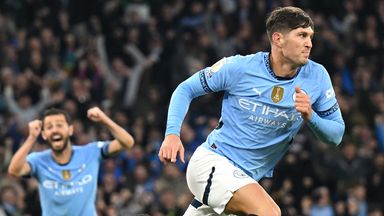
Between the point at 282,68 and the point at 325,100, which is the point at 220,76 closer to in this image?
the point at 282,68

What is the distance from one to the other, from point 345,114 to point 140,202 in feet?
14.5

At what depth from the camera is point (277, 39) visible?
7.50m

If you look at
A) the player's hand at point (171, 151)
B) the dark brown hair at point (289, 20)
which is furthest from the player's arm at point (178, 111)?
the dark brown hair at point (289, 20)

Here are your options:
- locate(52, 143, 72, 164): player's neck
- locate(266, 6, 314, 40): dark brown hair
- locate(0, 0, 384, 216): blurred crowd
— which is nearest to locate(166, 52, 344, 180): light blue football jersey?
locate(266, 6, 314, 40): dark brown hair

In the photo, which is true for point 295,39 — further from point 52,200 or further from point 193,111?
point 193,111

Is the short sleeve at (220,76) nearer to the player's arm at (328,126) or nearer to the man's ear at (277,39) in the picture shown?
the man's ear at (277,39)

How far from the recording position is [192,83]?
7.53 meters

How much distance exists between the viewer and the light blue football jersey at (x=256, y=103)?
743 cm

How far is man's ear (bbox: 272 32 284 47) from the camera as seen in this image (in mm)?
7469

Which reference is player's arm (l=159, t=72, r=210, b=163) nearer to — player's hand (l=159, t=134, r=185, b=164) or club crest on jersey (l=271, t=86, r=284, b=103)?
player's hand (l=159, t=134, r=185, b=164)

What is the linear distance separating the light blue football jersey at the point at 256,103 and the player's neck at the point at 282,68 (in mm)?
34

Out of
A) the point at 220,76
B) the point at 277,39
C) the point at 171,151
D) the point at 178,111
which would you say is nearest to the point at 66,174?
the point at 178,111

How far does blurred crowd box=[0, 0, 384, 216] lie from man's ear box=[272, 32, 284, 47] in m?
6.27

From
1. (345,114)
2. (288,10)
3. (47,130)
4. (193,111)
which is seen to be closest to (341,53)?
(345,114)
